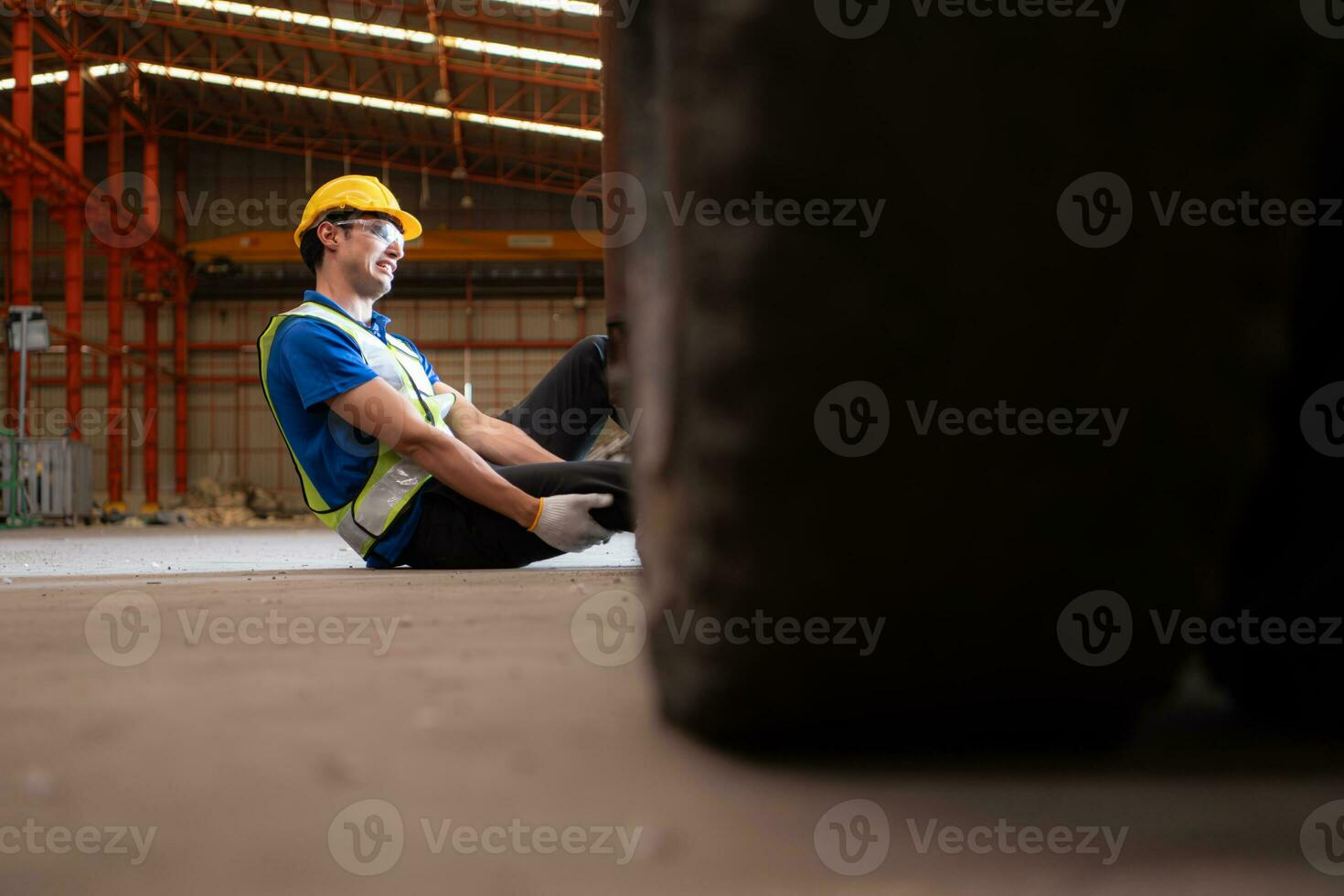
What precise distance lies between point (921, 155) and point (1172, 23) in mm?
190

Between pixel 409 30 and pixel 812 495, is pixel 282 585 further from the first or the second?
pixel 409 30

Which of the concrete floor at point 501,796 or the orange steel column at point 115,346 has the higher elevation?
the orange steel column at point 115,346

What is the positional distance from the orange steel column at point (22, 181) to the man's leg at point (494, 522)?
9826mm

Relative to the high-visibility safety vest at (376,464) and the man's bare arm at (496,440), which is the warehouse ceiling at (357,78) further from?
the high-visibility safety vest at (376,464)

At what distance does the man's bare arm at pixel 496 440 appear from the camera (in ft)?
9.12

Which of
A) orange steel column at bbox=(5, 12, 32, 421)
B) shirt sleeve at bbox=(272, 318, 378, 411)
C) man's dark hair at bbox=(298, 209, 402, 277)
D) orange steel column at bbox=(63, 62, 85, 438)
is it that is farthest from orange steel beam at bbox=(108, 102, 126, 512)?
shirt sleeve at bbox=(272, 318, 378, 411)

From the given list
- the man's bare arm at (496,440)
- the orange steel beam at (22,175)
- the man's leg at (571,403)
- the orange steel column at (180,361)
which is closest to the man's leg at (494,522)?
the man's bare arm at (496,440)

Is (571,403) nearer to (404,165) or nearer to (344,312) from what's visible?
(344,312)

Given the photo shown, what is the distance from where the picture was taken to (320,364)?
2.30 metres

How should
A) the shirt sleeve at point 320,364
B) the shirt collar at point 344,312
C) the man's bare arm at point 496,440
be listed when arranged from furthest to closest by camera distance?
the man's bare arm at point 496,440, the shirt collar at point 344,312, the shirt sleeve at point 320,364

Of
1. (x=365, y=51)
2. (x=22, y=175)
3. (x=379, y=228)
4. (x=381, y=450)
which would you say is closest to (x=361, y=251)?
(x=379, y=228)

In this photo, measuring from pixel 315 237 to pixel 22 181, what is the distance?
988cm

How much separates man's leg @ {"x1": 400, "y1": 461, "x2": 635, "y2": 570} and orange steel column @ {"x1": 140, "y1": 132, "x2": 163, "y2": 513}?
13.2 meters

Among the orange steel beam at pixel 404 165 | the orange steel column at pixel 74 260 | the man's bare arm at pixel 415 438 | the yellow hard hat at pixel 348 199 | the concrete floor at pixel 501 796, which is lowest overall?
the concrete floor at pixel 501 796
